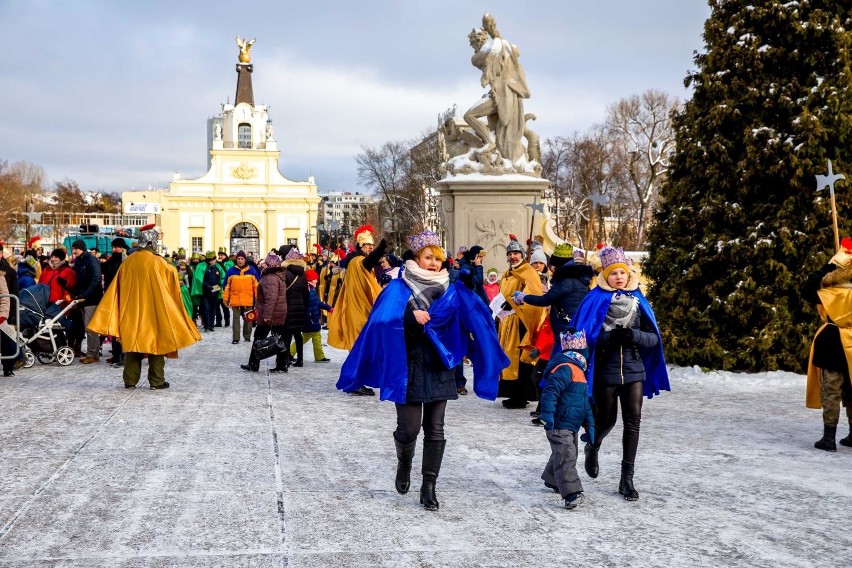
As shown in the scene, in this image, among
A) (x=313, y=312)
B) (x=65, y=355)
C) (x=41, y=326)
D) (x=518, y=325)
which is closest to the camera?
(x=518, y=325)

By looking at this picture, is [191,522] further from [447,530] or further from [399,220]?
[399,220]

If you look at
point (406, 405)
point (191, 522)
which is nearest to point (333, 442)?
point (406, 405)

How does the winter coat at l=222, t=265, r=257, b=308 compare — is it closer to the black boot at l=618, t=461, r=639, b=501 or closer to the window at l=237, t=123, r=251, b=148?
the black boot at l=618, t=461, r=639, b=501

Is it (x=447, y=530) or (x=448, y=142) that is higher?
(x=448, y=142)

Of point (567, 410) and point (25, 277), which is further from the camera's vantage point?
point (25, 277)

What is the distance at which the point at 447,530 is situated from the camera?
5.30m

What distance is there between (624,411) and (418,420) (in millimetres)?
1438

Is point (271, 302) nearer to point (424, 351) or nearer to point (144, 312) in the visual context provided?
point (144, 312)

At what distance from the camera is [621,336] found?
6133 millimetres

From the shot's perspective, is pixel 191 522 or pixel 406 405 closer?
A: pixel 191 522

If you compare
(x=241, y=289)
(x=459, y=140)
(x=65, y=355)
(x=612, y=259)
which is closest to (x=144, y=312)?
(x=65, y=355)

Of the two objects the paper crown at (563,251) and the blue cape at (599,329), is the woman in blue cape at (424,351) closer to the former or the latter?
the blue cape at (599,329)

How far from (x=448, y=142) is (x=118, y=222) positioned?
130 meters

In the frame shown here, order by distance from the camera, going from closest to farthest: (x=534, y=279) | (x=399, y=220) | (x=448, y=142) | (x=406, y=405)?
(x=406, y=405) → (x=534, y=279) → (x=448, y=142) → (x=399, y=220)
